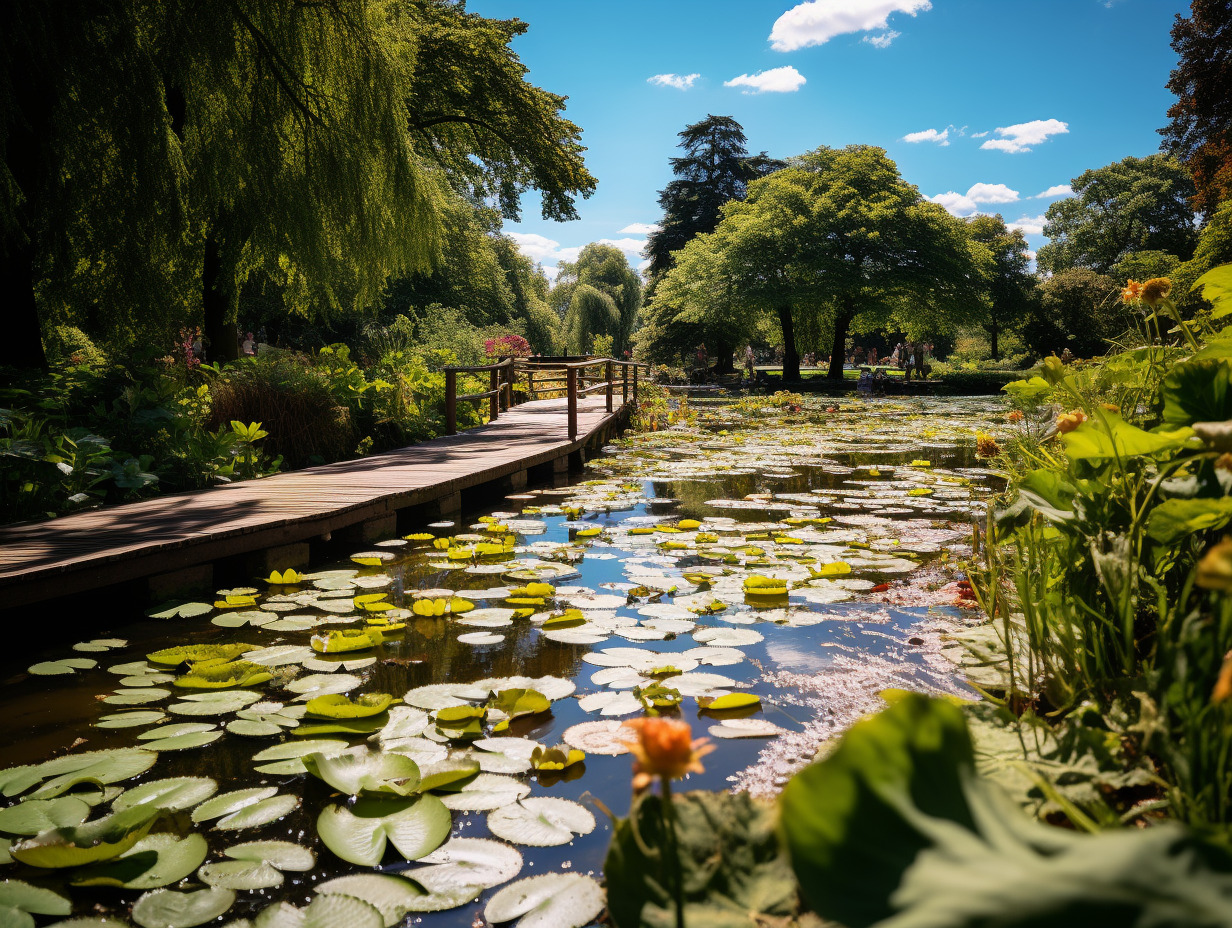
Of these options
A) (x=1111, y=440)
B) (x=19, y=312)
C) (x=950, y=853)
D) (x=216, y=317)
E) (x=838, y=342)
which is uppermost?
(x=838, y=342)

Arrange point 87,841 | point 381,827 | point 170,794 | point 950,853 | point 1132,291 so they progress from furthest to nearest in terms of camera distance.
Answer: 1. point 1132,291
2. point 170,794
3. point 381,827
4. point 87,841
5. point 950,853

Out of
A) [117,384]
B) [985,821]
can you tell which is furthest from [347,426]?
[985,821]

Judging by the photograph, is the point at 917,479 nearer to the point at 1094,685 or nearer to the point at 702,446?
the point at 702,446

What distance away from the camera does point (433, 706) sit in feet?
7.30

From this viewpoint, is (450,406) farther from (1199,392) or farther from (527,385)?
(1199,392)

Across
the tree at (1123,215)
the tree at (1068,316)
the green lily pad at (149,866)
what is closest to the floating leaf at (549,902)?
the green lily pad at (149,866)

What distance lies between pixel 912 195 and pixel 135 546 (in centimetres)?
2692

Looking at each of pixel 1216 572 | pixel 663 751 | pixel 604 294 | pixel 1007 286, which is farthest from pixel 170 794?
pixel 604 294

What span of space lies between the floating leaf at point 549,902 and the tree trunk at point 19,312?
18.2 feet

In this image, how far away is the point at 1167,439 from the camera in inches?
49.9

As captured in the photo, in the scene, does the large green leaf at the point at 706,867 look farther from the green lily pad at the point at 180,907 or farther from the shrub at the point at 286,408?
the shrub at the point at 286,408

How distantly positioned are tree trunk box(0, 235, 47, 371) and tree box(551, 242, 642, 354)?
32126 millimetres

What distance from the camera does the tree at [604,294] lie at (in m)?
38.5

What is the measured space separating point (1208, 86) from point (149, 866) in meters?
22.5
